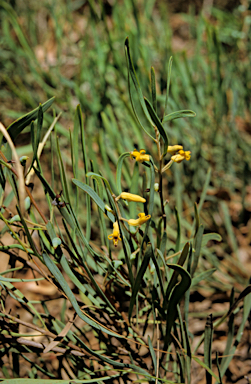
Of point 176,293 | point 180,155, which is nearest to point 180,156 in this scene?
point 180,155

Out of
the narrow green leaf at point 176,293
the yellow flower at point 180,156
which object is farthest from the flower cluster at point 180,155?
the narrow green leaf at point 176,293

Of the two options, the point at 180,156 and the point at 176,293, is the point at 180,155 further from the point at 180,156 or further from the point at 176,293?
the point at 176,293

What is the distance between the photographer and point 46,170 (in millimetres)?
1017

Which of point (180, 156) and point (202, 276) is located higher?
point (180, 156)

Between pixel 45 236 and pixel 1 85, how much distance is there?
1145 millimetres

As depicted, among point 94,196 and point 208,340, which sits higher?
point 94,196

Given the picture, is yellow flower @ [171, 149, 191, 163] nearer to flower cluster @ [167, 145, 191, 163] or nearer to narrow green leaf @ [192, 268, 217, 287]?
flower cluster @ [167, 145, 191, 163]

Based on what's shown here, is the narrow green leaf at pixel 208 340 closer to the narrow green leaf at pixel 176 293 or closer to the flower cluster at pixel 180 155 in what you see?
the narrow green leaf at pixel 176 293

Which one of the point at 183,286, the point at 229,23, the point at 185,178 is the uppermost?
the point at 229,23

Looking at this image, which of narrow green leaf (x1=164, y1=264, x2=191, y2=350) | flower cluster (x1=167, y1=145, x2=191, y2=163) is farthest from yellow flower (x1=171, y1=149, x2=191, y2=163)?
narrow green leaf (x1=164, y1=264, x2=191, y2=350)

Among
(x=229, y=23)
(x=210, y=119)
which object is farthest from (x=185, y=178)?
(x=229, y=23)

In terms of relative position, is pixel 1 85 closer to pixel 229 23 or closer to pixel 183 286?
pixel 229 23

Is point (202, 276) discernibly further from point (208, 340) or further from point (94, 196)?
point (94, 196)

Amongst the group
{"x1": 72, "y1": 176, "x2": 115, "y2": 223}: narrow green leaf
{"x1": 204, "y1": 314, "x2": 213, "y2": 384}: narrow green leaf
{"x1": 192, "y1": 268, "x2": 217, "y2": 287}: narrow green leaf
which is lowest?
{"x1": 204, "y1": 314, "x2": 213, "y2": 384}: narrow green leaf
